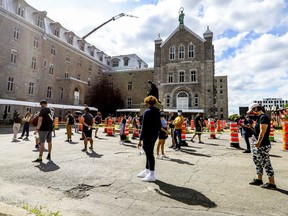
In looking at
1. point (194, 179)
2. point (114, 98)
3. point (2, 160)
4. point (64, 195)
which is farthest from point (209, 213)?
point (114, 98)

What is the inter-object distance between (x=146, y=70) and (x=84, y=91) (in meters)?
14.2

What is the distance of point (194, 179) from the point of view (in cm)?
480

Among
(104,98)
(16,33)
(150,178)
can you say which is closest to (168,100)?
(104,98)

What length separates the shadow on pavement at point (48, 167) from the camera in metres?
5.46

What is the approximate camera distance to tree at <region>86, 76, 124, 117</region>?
41375 mm

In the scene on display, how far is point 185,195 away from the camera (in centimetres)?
378

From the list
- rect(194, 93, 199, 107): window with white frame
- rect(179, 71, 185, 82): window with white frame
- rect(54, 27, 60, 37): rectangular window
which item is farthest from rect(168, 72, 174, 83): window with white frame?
rect(54, 27, 60, 37): rectangular window

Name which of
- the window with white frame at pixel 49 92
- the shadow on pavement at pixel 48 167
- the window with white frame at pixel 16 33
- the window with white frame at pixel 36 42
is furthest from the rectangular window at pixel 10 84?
the shadow on pavement at pixel 48 167

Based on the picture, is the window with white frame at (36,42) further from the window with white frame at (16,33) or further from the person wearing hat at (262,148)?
the person wearing hat at (262,148)

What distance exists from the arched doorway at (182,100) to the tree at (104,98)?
14.4 meters

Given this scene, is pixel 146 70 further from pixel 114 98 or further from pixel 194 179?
pixel 194 179

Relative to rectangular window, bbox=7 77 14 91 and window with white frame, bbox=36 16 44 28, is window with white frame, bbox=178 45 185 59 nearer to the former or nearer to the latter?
window with white frame, bbox=36 16 44 28

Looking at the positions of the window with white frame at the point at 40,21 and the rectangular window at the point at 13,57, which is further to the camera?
the window with white frame at the point at 40,21

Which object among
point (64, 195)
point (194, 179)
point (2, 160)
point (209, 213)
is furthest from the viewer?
point (2, 160)
